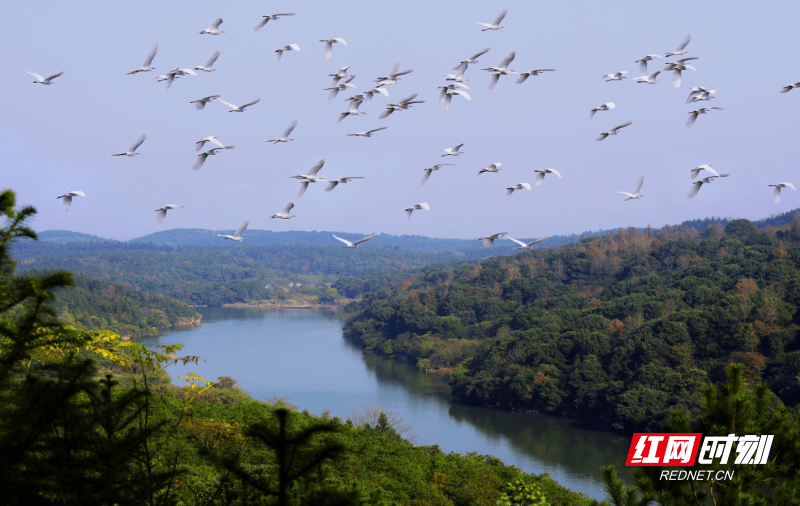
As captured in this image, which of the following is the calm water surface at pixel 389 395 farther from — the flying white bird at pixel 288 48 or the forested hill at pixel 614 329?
the flying white bird at pixel 288 48

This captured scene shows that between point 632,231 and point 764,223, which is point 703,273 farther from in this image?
point 764,223

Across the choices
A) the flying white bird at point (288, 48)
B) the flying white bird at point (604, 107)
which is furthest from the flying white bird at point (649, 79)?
the flying white bird at point (288, 48)

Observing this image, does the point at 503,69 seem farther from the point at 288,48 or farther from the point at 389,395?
the point at 389,395

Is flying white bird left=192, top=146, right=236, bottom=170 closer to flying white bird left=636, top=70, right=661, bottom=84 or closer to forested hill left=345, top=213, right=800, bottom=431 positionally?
flying white bird left=636, top=70, right=661, bottom=84

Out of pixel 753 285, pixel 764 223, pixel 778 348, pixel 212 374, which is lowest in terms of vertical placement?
pixel 212 374

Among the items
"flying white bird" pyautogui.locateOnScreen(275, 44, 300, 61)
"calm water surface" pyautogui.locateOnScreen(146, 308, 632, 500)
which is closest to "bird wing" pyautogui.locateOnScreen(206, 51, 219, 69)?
"flying white bird" pyautogui.locateOnScreen(275, 44, 300, 61)

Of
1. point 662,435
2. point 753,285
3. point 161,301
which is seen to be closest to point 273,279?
point 161,301
